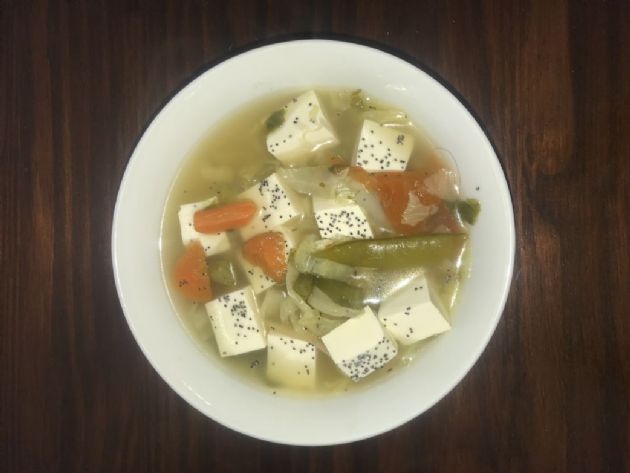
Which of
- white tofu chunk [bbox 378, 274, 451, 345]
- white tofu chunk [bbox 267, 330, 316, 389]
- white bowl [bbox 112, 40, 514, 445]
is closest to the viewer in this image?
white bowl [bbox 112, 40, 514, 445]

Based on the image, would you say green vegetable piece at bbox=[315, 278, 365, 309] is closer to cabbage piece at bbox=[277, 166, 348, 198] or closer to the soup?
the soup

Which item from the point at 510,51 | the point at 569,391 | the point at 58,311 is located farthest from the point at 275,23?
the point at 569,391

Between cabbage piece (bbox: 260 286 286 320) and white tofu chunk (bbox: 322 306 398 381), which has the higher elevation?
cabbage piece (bbox: 260 286 286 320)

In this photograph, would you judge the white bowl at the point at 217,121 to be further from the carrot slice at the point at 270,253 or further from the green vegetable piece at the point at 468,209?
the carrot slice at the point at 270,253

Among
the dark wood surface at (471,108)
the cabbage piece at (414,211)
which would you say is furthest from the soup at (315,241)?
the dark wood surface at (471,108)

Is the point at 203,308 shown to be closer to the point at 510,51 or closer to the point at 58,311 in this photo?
the point at 58,311

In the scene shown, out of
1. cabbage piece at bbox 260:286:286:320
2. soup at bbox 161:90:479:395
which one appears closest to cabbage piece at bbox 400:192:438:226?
soup at bbox 161:90:479:395
